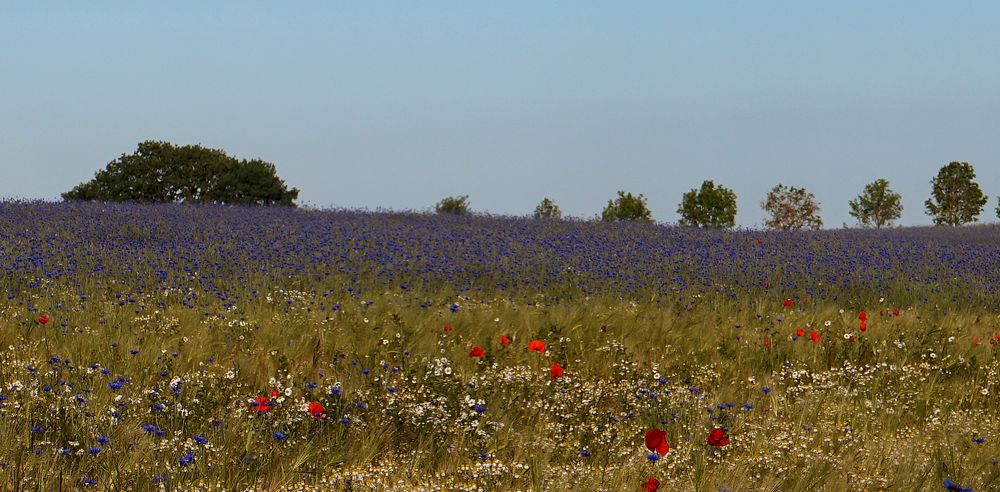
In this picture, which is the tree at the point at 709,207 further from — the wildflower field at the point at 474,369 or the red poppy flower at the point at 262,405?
the red poppy flower at the point at 262,405

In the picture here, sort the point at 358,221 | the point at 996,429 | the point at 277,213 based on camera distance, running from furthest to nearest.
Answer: the point at 277,213 < the point at 358,221 < the point at 996,429

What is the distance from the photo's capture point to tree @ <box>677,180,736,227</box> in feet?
161

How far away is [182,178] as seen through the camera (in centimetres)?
3469

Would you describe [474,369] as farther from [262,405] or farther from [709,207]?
[709,207]

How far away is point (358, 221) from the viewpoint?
17.7 meters

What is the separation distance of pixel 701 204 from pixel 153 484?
157 feet

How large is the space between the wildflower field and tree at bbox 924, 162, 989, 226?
4305 centimetres

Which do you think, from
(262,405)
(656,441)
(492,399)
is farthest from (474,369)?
(656,441)

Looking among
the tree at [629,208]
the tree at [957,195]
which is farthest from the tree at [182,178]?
the tree at [957,195]

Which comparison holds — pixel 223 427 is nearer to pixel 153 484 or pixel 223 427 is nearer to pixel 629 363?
pixel 153 484

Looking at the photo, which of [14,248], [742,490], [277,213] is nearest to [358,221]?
[277,213]

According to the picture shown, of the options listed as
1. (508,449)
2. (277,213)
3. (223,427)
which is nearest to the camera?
(223,427)

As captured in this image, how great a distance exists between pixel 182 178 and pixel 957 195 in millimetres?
42195

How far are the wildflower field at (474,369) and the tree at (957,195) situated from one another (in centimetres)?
4305
